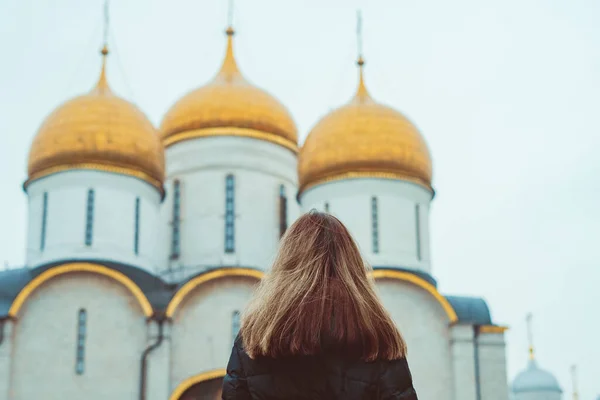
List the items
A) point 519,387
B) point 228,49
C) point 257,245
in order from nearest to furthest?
point 257,245, point 228,49, point 519,387

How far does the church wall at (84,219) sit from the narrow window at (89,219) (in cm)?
3

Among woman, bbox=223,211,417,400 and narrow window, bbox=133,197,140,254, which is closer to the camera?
woman, bbox=223,211,417,400

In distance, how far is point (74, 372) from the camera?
15070mm

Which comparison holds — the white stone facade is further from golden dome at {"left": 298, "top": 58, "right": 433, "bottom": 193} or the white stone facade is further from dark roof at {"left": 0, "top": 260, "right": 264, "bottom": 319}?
golden dome at {"left": 298, "top": 58, "right": 433, "bottom": 193}

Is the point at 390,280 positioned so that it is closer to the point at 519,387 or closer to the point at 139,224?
the point at 139,224

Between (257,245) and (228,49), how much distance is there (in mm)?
4086

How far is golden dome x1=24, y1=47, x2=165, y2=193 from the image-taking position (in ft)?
53.3

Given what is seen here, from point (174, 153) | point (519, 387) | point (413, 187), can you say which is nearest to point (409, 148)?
point (413, 187)

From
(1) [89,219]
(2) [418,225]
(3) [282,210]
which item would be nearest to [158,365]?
(1) [89,219]

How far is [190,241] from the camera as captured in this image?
17531 mm

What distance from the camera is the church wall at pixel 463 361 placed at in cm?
1587

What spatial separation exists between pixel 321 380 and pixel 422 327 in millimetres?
14237

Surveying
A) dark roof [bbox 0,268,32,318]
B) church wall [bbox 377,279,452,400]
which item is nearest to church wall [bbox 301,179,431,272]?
church wall [bbox 377,279,452,400]

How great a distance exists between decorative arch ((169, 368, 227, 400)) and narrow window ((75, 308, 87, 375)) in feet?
4.30
